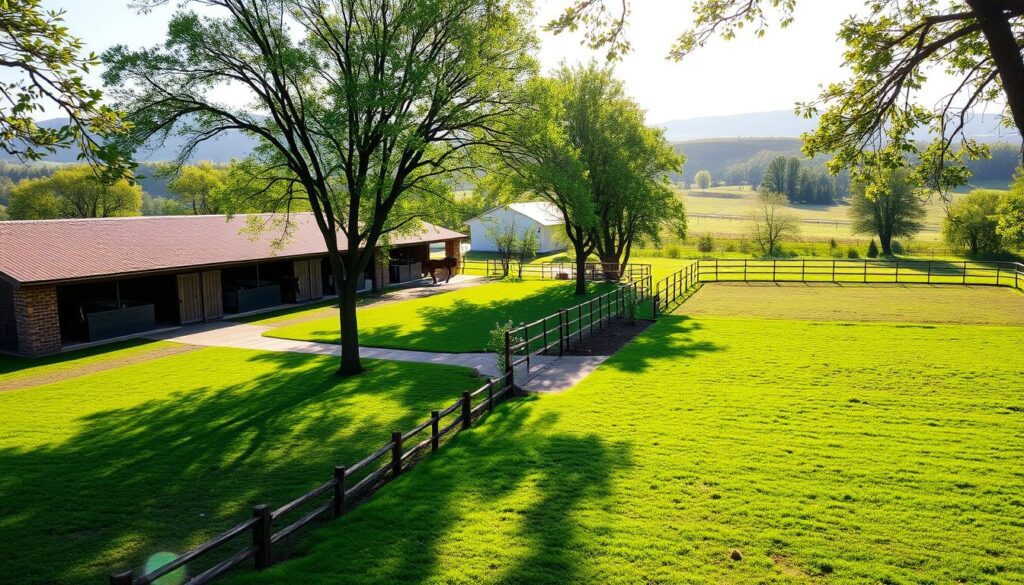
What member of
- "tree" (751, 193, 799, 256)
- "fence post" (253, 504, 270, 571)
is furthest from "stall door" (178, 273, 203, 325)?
"tree" (751, 193, 799, 256)

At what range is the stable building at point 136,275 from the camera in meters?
19.8

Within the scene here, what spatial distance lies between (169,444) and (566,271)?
3563 cm

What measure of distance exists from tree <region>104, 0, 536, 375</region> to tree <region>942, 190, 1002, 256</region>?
166ft

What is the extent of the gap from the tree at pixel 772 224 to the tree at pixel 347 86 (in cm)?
5043

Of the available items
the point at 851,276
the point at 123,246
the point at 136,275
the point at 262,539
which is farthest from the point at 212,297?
the point at 851,276

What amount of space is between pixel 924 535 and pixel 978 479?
8.03ft

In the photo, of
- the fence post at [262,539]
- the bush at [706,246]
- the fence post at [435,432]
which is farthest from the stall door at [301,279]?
the bush at [706,246]

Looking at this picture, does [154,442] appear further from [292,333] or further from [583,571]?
[292,333]

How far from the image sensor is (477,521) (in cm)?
780

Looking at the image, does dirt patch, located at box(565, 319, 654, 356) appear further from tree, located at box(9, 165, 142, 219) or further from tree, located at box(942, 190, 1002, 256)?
tree, located at box(9, 165, 142, 219)

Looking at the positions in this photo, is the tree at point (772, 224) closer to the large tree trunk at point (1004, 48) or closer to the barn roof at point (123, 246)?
the barn roof at point (123, 246)

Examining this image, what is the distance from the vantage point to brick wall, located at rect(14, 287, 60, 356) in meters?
19.3

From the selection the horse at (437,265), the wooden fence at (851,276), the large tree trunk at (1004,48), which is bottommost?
the wooden fence at (851,276)

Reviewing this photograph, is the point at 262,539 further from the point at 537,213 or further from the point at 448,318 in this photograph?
the point at 537,213
